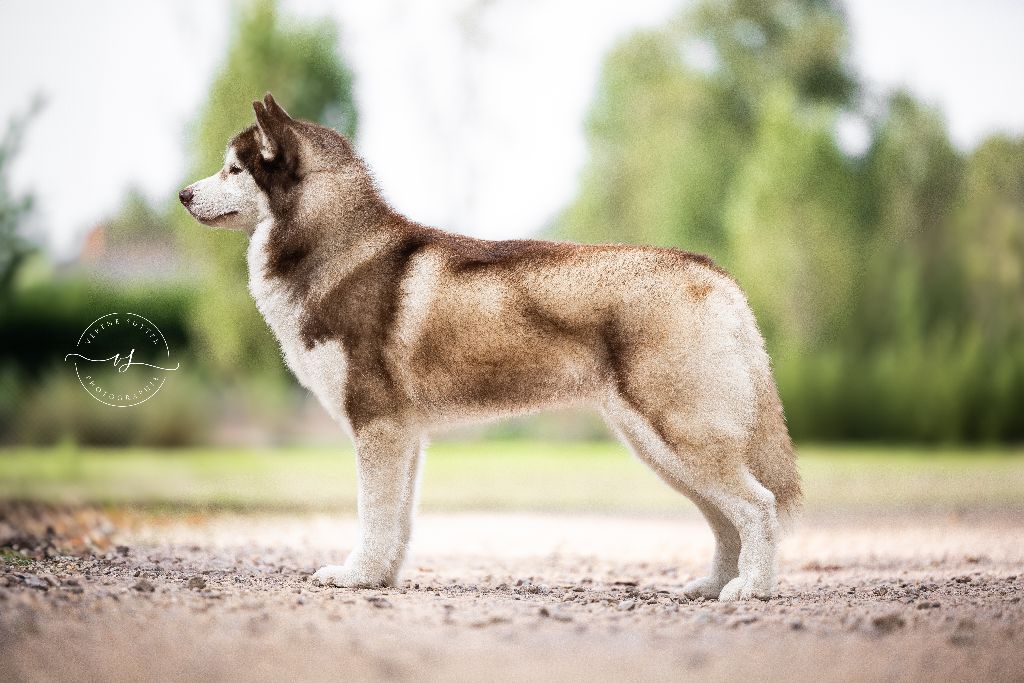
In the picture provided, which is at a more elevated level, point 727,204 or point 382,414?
point 727,204

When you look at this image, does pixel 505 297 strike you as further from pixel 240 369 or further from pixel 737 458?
pixel 240 369

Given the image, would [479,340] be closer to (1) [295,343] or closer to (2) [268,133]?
(1) [295,343]

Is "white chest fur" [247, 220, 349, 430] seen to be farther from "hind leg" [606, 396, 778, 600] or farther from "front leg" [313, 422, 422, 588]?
"hind leg" [606, 396, 778, 600]

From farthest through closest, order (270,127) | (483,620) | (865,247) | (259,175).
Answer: (865,247), (259,175), (270,127), (483,620)

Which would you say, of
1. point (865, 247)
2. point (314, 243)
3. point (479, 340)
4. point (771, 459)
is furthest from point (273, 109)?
point (865, 247)

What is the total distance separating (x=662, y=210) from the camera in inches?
815

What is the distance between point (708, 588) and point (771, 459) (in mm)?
765

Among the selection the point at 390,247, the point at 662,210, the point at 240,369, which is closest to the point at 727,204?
the point at 662,210

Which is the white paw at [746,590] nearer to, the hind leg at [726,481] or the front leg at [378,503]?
the hind leg at [726,481]

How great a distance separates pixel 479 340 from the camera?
4750mm

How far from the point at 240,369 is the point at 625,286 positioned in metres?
12.9

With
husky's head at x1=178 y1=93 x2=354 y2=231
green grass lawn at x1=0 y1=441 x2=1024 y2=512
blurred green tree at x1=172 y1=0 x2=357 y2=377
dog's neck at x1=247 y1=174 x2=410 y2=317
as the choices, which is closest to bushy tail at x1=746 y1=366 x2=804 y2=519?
dog's neck at x1=247 y1=174 x2=410 y2=317

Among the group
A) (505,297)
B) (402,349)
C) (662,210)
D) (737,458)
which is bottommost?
(737,458)

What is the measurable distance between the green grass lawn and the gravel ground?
4409mm
